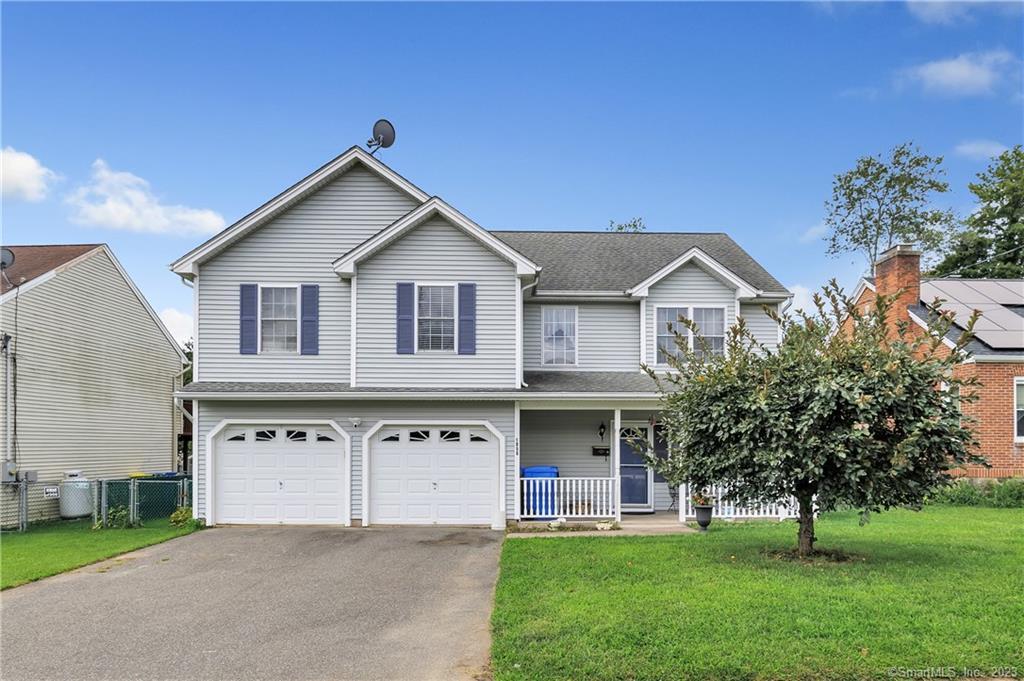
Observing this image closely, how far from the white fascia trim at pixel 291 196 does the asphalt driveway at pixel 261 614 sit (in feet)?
19.3

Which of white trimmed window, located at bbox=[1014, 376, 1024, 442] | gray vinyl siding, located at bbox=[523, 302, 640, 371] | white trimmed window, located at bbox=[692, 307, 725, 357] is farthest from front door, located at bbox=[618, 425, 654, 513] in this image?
white trimmed window, located at bbox=[1014, 376, 1024, 442]

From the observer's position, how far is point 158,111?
17.0 m

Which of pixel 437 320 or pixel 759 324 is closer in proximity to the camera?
pixel 437 320

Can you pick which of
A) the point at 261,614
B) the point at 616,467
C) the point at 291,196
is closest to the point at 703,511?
the point at 616,467

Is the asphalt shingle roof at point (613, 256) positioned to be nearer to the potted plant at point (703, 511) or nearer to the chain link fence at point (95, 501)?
the potted plant at point (703, 511)

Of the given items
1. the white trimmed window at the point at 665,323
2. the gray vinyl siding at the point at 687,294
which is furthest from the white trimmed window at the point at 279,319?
the white trimmed window at the point at 665,323

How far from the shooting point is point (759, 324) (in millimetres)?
16219

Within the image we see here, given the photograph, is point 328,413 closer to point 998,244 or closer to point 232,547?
point 232,547

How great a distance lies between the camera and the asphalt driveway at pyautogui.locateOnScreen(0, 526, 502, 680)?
20.4 ft

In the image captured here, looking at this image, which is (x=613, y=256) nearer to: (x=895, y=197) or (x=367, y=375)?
(x=367, y=375)

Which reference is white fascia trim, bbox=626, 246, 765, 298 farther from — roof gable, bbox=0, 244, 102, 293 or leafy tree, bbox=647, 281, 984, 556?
roof gable, bbox=0, 244, 102, 293

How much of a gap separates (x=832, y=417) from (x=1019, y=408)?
1211cm

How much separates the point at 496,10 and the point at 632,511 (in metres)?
11.6

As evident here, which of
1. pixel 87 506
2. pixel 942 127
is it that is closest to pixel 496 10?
pixel 87 506
